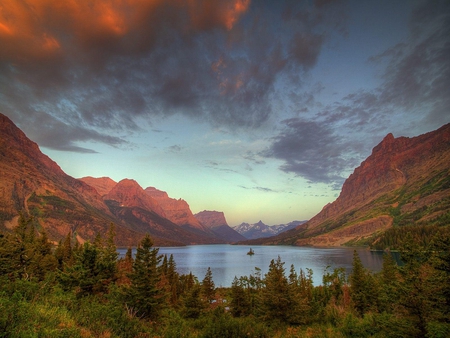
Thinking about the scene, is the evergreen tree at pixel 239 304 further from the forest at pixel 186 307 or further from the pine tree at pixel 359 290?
the pine tree at pixel 359 290

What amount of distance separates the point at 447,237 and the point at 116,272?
29.6 m

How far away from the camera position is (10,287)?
40.4 feet

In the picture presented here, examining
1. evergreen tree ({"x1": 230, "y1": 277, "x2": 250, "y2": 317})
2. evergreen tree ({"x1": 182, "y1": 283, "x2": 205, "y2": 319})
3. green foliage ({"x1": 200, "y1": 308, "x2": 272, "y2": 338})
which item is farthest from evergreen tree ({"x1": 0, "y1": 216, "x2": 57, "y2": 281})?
evergreen tree ({"x1": 230, "y1": 277, "x2": 250, "y2": 317})

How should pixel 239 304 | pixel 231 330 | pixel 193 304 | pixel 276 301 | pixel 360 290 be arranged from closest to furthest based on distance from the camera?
pixel 231 330
pixel 276 301
pixel 193 304
pixel 360 290
pixel 239 304

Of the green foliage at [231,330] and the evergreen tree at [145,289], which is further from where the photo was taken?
the evergreen tree at [145,289]

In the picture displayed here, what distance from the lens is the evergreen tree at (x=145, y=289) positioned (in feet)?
82.5

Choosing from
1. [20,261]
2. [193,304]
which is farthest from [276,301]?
[20,261]

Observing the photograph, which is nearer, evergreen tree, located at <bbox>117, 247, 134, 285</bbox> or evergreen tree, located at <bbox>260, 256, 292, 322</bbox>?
evergreen tree, located at <bbox>260, 256, 292, 322</bbox>

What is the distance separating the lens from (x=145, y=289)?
26078 mm

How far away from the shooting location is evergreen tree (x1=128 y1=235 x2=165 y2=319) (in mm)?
25133

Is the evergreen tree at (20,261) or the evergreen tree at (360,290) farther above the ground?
the evergreen tree at (20,261)

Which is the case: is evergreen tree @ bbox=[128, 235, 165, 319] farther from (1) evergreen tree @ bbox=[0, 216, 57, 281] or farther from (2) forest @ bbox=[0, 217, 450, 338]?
(1) evergreen tree @ bbox=[0, 216, 57, 281]

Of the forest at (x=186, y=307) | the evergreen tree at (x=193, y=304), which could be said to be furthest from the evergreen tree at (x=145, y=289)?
the evergreen tree at (x=193, y=304)

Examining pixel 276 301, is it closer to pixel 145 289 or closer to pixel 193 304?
pixel 145 289
